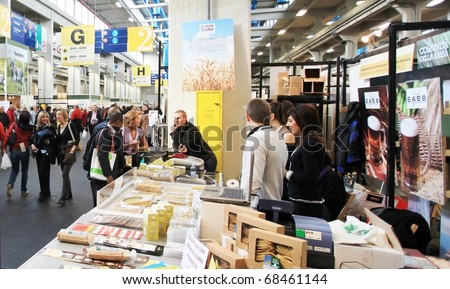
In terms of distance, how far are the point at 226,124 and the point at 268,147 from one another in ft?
9.42

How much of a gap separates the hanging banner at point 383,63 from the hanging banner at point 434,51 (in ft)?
0.44

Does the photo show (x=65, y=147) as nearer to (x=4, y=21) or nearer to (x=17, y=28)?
(x=4, y=21)

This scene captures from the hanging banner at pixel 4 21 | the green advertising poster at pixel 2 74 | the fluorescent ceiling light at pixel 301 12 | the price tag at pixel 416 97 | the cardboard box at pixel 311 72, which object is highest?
the fluorescent ceiling light at pixel 301 12

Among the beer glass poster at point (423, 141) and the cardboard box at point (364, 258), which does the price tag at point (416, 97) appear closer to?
the beer glass poster at point (423, 141)

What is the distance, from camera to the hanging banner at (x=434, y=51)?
2668 mm

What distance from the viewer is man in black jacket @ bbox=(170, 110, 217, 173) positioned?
4262 millimetres

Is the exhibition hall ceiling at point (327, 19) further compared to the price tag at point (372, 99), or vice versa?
the exhibition hall ceiling at point (327, 19)

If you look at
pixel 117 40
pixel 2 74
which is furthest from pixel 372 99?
pixel 2 74

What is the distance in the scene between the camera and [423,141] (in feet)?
8.72

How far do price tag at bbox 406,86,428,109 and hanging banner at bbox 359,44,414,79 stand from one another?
0.42m

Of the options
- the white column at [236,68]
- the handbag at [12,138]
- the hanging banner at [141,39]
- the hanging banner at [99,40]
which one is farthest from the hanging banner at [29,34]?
the white column at [236,68]

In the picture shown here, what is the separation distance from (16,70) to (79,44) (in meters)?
3.61

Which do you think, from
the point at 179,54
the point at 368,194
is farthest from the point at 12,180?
the point at 368,194

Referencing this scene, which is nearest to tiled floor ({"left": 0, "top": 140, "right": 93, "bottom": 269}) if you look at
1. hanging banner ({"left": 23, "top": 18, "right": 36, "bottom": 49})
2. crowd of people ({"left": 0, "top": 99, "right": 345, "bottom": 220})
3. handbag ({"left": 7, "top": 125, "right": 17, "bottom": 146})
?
crowd of people ({"left": 0, "top": 99, "right": 345, "bottom": 220})
